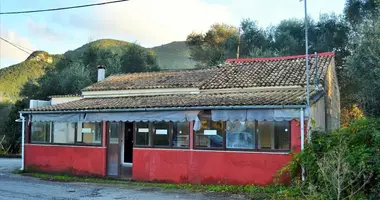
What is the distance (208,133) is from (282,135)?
9.13ft

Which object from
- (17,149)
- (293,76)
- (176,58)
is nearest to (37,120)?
(293,76)

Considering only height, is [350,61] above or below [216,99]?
above

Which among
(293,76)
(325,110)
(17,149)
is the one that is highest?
(293,76)

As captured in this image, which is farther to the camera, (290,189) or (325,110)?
(325,110)

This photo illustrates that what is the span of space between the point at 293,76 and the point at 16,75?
67.8 meters

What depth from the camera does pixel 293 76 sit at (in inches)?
707

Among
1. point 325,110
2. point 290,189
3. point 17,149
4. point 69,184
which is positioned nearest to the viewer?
point 290,189

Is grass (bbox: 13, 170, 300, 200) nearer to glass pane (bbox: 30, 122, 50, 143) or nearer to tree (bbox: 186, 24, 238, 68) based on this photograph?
glass pane (bbox: 30, 122, 50, 143)

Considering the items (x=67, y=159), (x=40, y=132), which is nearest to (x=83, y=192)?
(x=67, y=159)

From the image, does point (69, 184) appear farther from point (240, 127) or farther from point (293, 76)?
point (293, 76)

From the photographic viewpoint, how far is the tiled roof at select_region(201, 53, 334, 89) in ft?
58.0

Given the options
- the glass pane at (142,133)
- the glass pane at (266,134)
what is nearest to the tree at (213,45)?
the glass pane at (142,133)

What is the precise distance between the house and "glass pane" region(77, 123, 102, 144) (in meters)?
0.05

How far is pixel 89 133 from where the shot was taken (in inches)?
712
